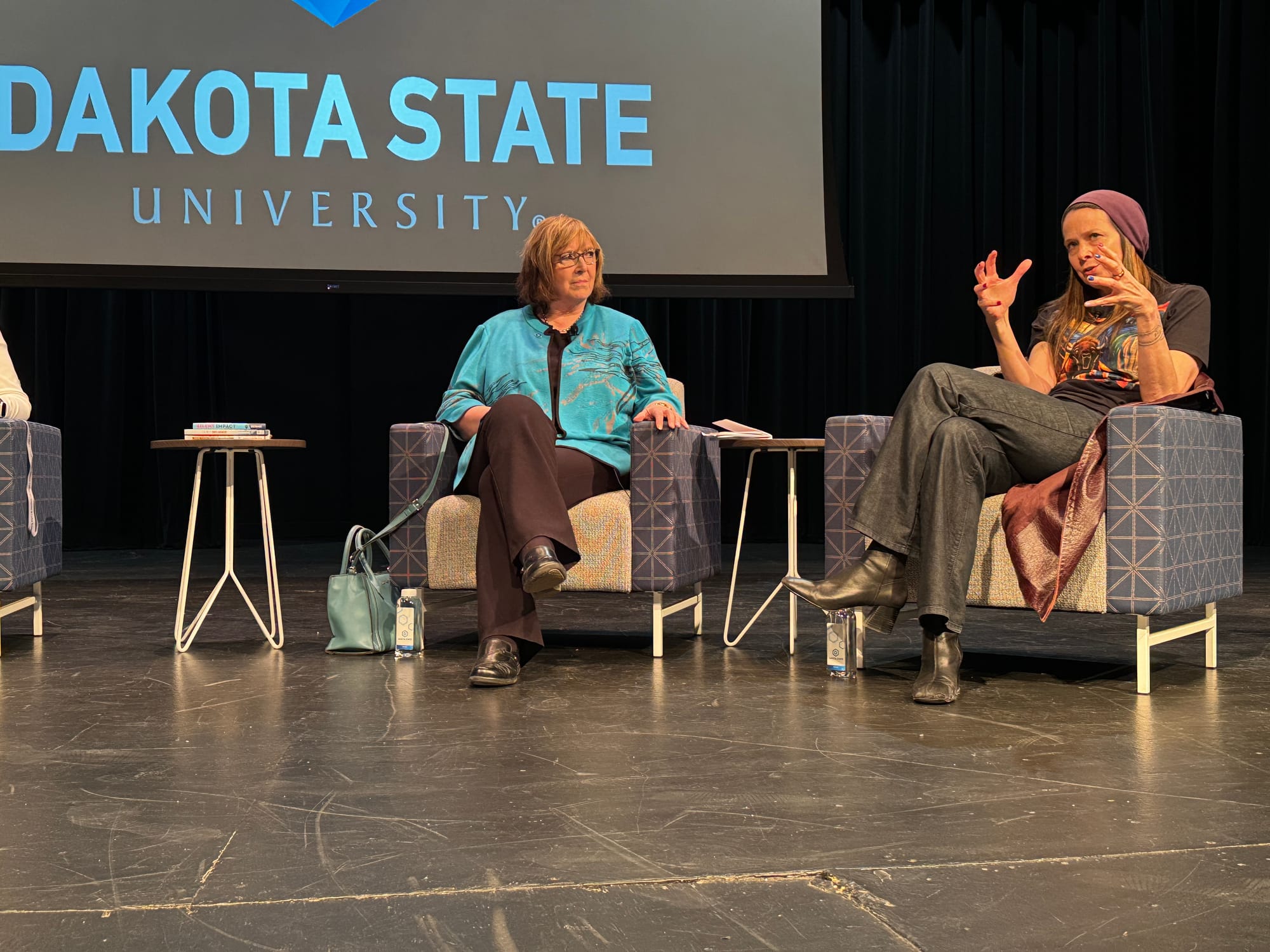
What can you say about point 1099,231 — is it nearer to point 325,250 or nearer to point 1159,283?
point 1159,283

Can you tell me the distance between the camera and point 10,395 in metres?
3.02

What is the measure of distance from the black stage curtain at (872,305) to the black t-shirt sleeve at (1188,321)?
3.29 m

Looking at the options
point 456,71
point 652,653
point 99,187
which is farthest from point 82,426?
point 652,653

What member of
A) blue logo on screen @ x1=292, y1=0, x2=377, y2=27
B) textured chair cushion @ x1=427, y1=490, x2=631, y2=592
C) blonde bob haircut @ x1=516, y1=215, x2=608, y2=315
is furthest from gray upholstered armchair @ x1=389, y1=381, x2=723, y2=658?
blue logo on screen @ x1=292, y1=0, x2=377, y2=27

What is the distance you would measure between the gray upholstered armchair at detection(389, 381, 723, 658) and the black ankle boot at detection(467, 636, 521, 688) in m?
0.29

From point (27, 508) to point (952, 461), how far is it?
6.51 ft

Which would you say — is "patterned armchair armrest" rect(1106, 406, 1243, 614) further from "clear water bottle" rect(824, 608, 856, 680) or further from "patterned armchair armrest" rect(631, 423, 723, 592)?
"patterned armchair armrest" rect(631, 423, 723, 592)

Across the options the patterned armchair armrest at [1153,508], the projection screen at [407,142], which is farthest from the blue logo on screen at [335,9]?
the patterned armchair armrest at [1153,508]

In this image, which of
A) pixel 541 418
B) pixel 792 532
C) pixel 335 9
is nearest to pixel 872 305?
pixel 335 9

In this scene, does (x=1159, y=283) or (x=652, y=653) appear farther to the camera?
(x=652, y=653)

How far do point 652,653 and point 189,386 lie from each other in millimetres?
3651

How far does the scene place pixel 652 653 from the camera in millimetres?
2850

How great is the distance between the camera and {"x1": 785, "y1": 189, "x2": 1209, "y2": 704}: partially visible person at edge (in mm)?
2309

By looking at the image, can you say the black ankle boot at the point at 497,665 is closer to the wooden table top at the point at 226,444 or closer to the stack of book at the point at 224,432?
the wooden table top at the point at 226,444
